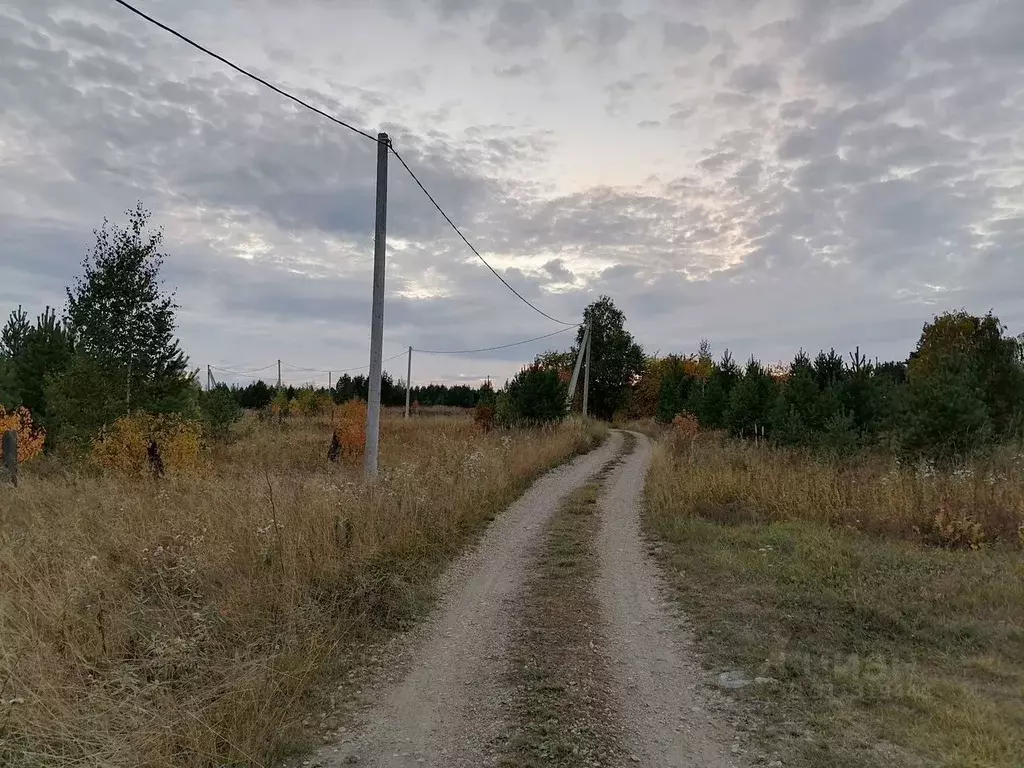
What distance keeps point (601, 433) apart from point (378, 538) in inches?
894

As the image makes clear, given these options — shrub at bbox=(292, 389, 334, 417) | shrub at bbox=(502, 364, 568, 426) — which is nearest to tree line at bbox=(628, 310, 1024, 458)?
shrub at bbox=(502, 364, 568, 426)

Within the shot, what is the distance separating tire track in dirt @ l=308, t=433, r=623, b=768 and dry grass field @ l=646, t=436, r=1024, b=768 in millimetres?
1674

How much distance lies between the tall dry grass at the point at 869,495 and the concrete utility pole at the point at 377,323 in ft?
16.5

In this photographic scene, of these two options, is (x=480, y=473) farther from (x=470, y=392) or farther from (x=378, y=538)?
(x=470, y=392)

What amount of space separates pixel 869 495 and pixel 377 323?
8184mm

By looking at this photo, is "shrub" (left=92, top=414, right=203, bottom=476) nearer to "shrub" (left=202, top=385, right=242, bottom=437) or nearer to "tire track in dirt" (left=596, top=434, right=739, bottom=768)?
"tire track in dirt" (left=596, top=434, right=739, bottom=768)

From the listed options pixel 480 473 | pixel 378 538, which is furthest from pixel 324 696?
pixel 480 473

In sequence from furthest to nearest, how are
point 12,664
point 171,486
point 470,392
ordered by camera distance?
point 470,392
point 171,486
point 12,664

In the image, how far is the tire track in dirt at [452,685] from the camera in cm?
344

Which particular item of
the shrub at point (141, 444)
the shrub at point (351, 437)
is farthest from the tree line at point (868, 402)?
the shrub at point (141, 444)

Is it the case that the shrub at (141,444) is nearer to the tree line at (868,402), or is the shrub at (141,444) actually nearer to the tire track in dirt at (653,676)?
the tire track in dirt at (653,676)

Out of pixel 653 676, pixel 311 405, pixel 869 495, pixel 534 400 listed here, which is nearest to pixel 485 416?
pixel 534 400

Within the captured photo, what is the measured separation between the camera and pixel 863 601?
5.67m

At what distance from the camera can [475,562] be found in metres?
7.56
